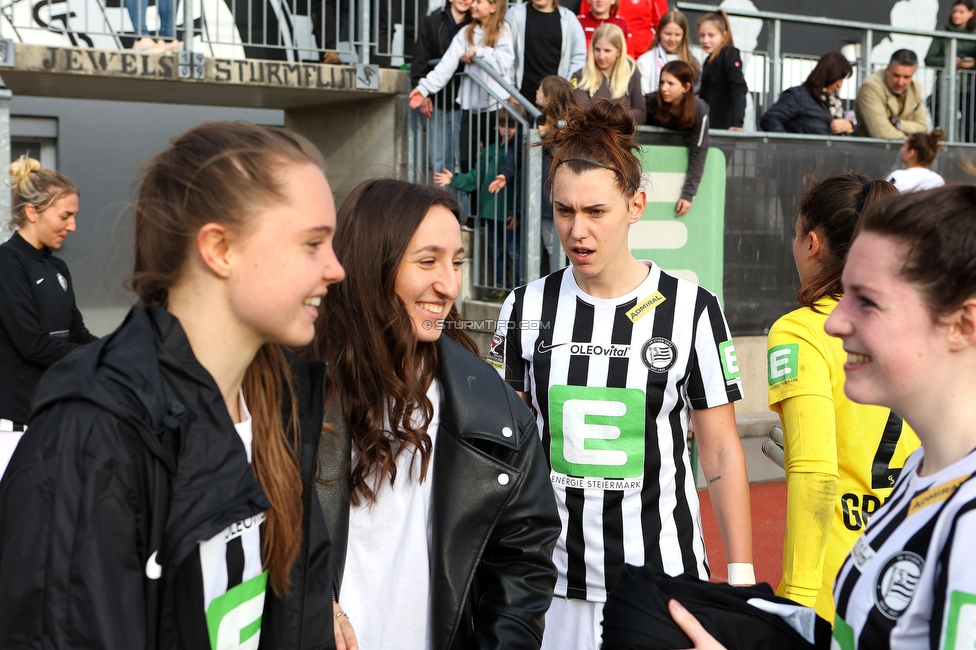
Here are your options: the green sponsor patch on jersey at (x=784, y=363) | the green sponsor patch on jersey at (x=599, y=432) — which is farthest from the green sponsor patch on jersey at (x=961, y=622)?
the green sponsor patch on jersey at (x=599, y=432)

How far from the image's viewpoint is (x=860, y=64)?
10.2 meters

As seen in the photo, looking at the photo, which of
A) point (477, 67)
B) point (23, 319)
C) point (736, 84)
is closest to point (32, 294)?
point (23, 319)

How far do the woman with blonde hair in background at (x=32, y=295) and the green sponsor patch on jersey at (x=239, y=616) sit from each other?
420 cm

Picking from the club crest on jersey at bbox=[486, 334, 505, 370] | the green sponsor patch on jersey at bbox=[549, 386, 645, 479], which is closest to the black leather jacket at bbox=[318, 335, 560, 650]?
the green sponsor patch on jersey at bbox=[549, 386, 645, 479]

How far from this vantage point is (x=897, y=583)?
1.48m

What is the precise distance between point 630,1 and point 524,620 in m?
7.69

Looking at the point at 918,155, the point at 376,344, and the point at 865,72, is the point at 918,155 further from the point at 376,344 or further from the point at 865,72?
the point at 376,344

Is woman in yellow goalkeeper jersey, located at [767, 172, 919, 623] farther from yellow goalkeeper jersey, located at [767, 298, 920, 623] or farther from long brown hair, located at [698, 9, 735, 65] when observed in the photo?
long brown hair, located at [698, 9, 735, 65]

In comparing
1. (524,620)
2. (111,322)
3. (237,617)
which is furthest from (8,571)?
(111,322)

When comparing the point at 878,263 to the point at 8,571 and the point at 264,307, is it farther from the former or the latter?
the point at 8,571

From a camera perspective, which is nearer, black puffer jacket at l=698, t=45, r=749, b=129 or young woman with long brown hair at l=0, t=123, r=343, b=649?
young woman with long brown hair at l=0, t=123, r=343, b=649

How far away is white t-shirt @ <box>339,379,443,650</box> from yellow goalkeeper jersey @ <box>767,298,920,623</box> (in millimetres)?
1116

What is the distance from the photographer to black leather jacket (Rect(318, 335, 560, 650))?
231 cm

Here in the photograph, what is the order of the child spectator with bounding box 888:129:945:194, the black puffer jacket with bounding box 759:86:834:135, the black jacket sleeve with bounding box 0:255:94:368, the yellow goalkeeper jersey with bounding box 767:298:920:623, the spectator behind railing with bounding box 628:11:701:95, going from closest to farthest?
the yellow goalkeeper jersey with bounding box 767:298:920:623, the black jacket sleeve with bounding box 0:255:94:368, the child spectator with bounding box 888:129:945:194, the spectator behind railing with bounding box 628:11:701:95, the black puffer jacket with bounding box 759:86:834:135
